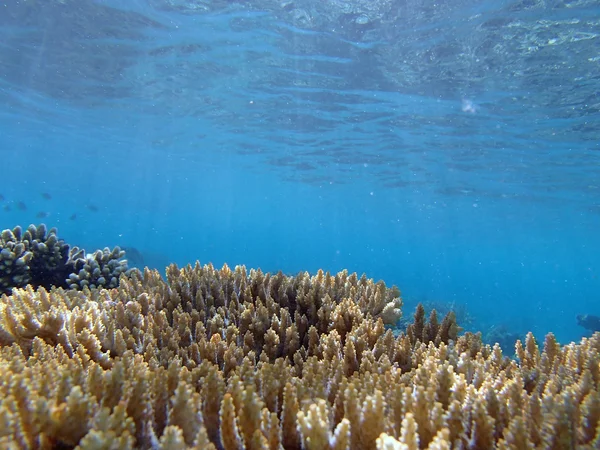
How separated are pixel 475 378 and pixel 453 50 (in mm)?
16230

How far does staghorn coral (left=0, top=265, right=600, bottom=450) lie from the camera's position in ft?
6.10

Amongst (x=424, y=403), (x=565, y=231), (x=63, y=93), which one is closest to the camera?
(x=424, y=403)

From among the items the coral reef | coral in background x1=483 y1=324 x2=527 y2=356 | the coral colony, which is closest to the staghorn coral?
the coral colony

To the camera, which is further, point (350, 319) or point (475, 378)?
point (350, 319)

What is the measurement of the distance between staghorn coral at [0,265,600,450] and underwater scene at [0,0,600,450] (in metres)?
0.02

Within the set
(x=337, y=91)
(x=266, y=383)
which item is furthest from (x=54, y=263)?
(x=337, y=91)

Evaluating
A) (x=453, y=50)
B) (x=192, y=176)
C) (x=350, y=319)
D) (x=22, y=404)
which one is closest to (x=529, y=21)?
(x=453, y=50)

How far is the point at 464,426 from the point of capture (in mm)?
2059

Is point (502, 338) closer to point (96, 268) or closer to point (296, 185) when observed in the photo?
point (96, 268)

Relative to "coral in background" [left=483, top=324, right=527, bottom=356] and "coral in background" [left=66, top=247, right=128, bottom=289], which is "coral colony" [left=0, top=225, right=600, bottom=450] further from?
"coral in background" [left=483, top=324, right=527, bottom=356]

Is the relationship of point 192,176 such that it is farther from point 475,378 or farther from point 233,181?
point 475,378

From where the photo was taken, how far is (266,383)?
94.2 inches

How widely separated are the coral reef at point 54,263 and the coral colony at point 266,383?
271cm

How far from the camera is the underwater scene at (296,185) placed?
2020 millimetres
